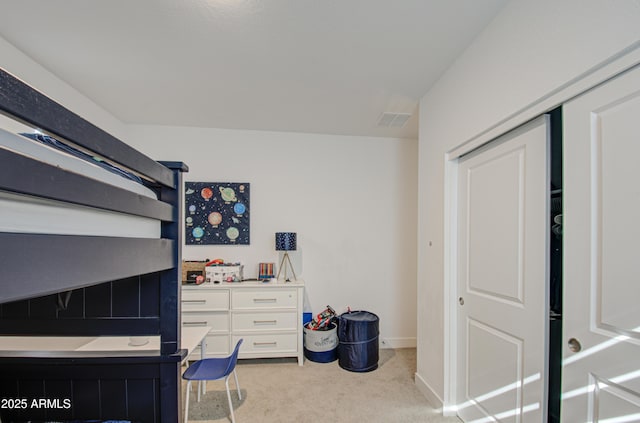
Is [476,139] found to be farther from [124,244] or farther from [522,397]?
[124,244]

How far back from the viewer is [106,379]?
4.57 ft

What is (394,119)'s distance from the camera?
10.2 ft

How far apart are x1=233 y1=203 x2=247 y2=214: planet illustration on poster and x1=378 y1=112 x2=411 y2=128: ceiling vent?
1.74m

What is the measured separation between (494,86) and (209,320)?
9.81 ft

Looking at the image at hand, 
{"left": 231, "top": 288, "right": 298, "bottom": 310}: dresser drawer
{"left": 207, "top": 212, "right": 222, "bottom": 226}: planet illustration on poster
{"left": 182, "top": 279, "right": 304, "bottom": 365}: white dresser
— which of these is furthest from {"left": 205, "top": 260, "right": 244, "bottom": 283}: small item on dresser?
{"left": 207, "top": 212, "right": 222, "bottom": 226}: planet illustration on poster

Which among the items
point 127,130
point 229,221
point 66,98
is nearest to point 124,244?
point 66,98

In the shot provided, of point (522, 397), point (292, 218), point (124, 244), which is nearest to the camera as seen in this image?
point (124, 244)

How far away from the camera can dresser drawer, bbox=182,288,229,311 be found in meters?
2.97

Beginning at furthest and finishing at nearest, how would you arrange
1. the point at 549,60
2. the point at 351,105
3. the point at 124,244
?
the point at 351,105
the point at 549,60
the point at 124,244

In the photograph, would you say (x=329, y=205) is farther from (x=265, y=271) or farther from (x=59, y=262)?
(x=59, y=262)

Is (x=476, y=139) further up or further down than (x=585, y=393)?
further up

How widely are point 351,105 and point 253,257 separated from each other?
6.31 ft

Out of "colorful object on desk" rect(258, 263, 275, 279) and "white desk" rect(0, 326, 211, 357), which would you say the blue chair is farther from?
"colorful object on desk" rect(258, 263, 275, 279)

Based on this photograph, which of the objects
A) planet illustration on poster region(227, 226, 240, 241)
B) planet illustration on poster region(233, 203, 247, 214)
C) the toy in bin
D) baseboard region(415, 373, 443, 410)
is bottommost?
baseboard region(415, 373, 443, 410)
